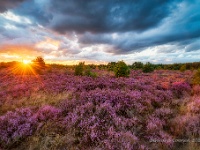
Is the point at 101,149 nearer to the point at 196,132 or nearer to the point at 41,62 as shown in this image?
the point at 196,132

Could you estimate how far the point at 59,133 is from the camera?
5945 mm

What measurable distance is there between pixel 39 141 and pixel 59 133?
2.22 ft

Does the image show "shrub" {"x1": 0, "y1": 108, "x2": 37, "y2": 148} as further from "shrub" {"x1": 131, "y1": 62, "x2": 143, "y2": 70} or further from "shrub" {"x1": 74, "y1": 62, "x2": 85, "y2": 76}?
"shrub" {"x1": 131, "y1": 62, "x2": 143, "y2": 70}

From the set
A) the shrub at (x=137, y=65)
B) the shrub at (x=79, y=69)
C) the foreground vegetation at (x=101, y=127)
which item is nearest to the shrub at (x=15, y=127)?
the foreground vegetation at (x=101, y=127)

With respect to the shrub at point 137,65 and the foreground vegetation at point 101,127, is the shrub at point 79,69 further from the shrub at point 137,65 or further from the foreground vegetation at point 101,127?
the shrub at point 137,65

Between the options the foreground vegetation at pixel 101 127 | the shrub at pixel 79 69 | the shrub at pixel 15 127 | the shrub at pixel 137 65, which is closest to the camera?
the foreground vegetation at pixel 101 127

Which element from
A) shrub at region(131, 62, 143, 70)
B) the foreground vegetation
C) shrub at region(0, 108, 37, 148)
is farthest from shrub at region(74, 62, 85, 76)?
shrub at region(131, 62, 143, 70)

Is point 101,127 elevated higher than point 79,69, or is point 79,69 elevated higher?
point 79,69

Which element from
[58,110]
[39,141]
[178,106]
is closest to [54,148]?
[39,141]

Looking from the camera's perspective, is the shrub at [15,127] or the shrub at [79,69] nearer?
the shrub at [15,127]

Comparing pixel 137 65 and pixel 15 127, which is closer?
pixel 15 127

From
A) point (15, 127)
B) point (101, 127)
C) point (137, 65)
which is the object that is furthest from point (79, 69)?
point (137, 65)

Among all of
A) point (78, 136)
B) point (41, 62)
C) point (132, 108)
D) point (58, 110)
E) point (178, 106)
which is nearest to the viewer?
point (78, 136)

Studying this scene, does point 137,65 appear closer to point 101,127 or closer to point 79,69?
point 79,69
